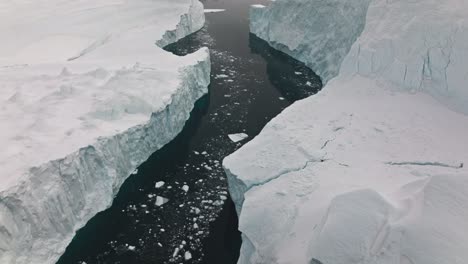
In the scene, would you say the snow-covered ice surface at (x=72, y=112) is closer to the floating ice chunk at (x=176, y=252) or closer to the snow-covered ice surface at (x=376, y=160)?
the floating ice chunk at (x=176, y=252)

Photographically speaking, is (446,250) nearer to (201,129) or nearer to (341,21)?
(201,129)

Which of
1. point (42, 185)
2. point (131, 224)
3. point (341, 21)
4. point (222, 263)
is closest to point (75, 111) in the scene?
point (42, 185)

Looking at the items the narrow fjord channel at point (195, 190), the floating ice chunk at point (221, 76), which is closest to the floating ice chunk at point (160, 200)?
the narrow fjord channel at point (195, 190)

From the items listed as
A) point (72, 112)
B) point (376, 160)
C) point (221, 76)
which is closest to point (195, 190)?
point (72, 112)

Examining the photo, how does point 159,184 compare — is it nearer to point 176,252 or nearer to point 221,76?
point 176,252

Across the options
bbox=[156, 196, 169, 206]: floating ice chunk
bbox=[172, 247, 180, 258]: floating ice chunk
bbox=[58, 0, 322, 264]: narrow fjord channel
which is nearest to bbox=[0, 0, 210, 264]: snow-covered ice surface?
bbox=[58, 0, 322, 264]: narrow fjord channel
